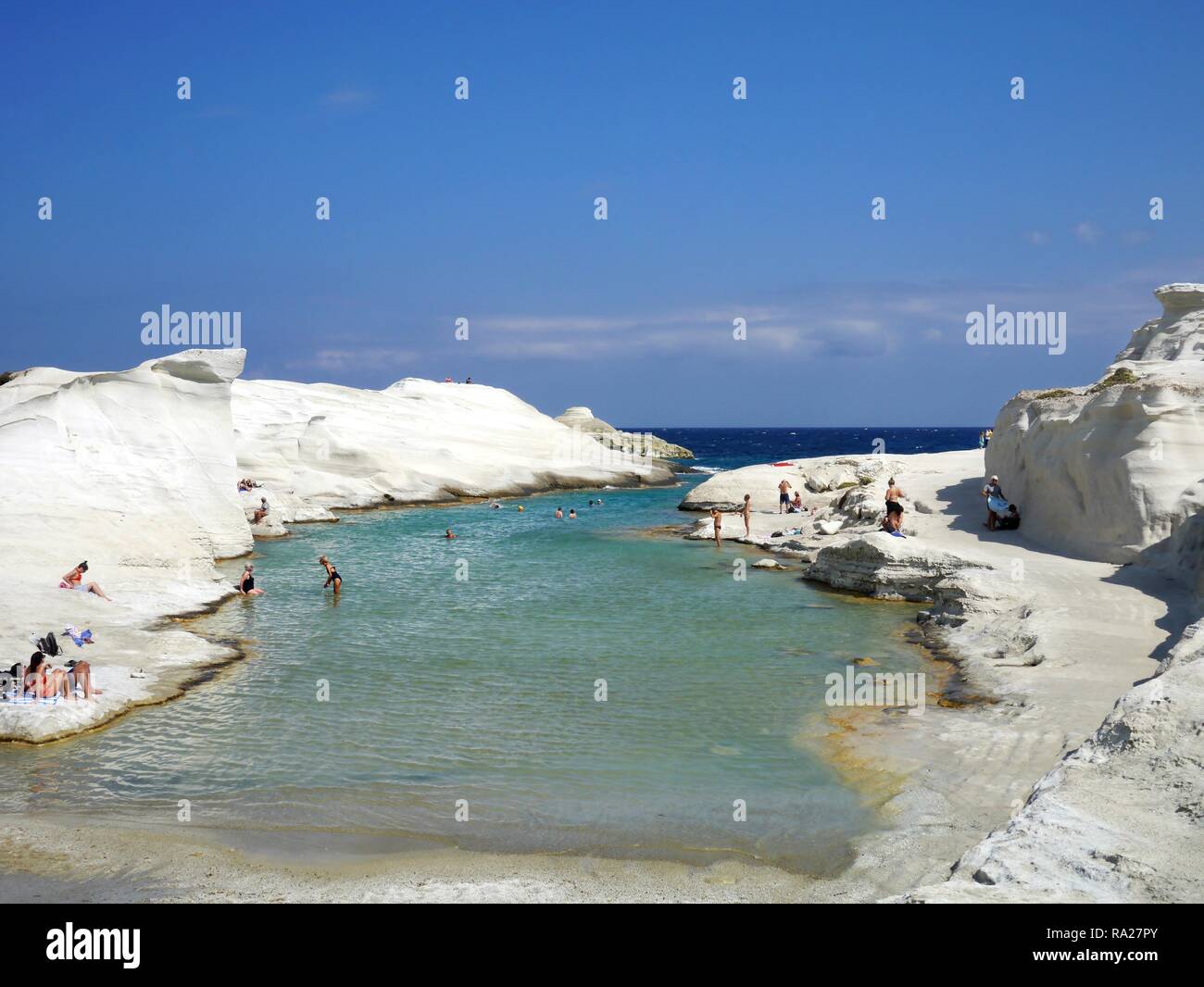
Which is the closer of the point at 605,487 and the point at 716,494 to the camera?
the point at 716,494

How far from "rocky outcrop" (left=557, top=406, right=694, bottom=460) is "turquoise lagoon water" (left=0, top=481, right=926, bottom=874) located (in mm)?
53514

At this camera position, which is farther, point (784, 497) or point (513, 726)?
point (784, 497)

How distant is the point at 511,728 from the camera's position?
1323cm

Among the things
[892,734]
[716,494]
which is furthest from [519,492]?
[892,734]

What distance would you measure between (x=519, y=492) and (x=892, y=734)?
146ft

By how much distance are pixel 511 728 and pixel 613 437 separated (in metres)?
68.5

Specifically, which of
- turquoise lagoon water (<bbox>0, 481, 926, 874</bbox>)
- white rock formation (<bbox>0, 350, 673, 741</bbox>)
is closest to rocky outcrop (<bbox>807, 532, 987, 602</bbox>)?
turquoise lagoon water (<bbox>0, 481, 926, 874</bbox>)

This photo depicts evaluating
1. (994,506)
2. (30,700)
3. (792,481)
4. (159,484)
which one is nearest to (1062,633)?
(994,506)

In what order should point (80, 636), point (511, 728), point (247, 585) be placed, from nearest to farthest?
point (511, 728)
point (80, 636)
point (247, 585)

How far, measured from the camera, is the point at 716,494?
44.5m

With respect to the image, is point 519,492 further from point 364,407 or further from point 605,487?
point 364,407

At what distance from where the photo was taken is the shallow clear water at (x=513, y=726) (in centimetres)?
1002

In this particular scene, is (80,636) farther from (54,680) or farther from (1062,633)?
(1062,633)
